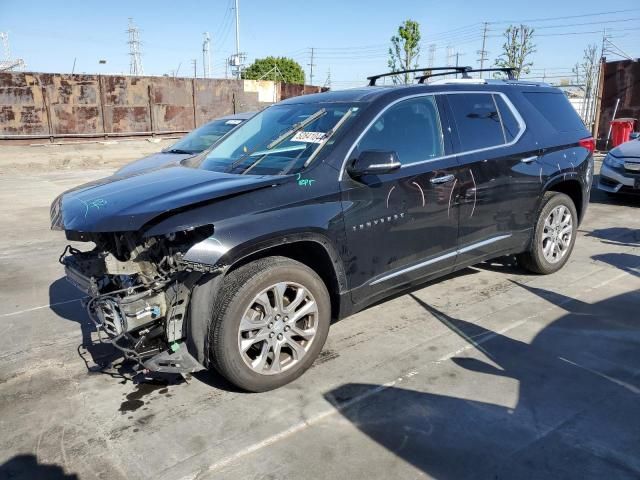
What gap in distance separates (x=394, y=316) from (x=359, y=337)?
52cm

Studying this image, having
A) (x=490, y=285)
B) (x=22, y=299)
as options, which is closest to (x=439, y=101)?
(x=490, y=285)

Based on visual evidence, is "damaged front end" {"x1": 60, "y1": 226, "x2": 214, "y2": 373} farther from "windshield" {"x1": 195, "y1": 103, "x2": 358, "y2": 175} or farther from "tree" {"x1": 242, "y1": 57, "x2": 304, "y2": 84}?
"tree" {"x1": 242, "y1": 57, "x2": 304, "y2": 84}

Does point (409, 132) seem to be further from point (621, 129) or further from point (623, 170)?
point (621, 129)

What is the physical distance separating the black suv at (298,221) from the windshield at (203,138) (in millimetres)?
4387

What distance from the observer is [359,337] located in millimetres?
4203

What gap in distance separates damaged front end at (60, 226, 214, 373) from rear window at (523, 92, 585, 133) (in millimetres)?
3805

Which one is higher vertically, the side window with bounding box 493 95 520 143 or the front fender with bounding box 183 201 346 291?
the side window with bounding box 493 95 520 143

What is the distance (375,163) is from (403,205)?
493mm

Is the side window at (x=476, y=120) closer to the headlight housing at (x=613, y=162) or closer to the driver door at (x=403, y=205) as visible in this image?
the driver door at (x=403, y=205)

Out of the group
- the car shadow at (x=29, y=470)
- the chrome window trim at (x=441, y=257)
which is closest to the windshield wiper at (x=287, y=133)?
the chrome window trim at (x=441, y=257)

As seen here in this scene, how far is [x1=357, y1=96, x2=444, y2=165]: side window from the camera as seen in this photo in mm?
3909

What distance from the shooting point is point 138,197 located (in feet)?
10.8

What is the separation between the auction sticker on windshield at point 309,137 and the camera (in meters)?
3.83

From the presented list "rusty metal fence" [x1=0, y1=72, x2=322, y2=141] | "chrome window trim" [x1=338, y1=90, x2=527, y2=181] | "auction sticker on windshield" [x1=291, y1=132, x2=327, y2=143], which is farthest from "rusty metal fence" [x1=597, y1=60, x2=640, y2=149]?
"auction sticker on windshield" [x1=291, y1=132, x2=327, y2=143]
